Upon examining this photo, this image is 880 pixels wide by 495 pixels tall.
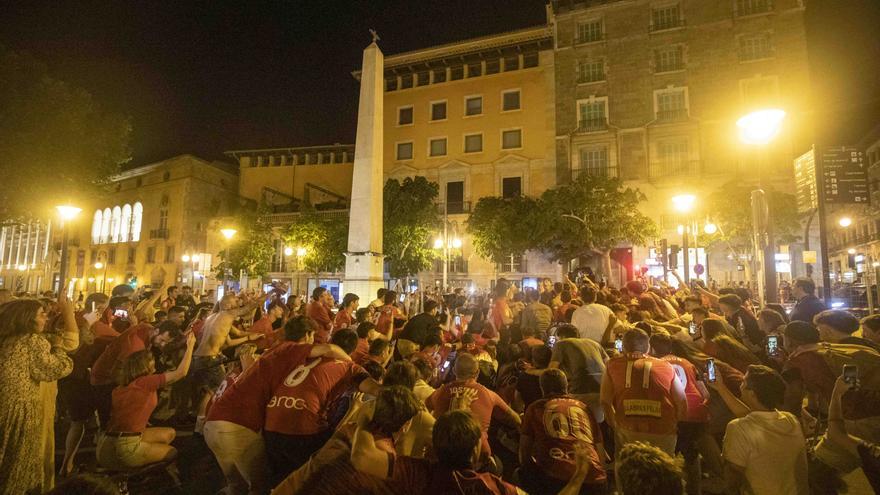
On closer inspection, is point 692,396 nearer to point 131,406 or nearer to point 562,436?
point 562,436

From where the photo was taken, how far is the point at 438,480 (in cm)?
237

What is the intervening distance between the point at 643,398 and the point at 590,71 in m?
31.8

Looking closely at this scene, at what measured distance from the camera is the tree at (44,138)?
18125 millimetres

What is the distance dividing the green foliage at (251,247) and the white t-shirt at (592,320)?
30404mm

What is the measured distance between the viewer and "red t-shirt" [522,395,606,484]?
10.6 ft

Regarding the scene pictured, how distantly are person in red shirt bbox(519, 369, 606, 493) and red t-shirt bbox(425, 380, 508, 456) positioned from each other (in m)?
0.41

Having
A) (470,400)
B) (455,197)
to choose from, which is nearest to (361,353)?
(470,400)

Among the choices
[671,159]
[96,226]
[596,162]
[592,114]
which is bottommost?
[96,226]

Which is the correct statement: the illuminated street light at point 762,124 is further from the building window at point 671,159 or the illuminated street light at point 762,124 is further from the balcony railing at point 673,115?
the balcony railing at point 673,115

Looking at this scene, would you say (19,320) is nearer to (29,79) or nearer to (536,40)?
(29,79)

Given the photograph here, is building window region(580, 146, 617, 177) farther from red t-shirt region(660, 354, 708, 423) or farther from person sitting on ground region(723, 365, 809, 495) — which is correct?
person sitting on ground region(723, 365, 809, 495)

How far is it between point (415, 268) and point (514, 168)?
33.3ft

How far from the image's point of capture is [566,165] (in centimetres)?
3138

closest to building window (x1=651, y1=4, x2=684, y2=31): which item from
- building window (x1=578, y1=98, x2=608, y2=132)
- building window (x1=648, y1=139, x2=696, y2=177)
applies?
building window (x1=578, y1=98, x2=608, y2=132)
